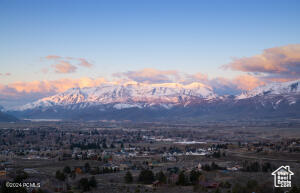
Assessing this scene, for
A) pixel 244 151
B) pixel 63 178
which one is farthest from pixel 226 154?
pixel 63 178

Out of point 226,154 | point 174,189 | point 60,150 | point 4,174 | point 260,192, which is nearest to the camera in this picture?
point 260,192

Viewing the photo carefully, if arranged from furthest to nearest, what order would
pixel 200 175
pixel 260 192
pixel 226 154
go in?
pixel 226 154 < pixel 200 175 < pixel 260 192

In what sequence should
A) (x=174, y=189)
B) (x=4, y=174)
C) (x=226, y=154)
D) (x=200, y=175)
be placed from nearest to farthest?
(x=174, y=189) < (x=200, y=175) < (x=4, y=174) < (x=226, y=154)

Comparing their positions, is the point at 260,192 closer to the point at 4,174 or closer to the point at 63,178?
the point at 63,178

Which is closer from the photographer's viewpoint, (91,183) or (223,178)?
(91,183)

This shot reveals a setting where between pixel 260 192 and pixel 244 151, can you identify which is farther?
pixel 244 151

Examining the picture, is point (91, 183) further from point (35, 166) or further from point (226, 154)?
point (226, 154)

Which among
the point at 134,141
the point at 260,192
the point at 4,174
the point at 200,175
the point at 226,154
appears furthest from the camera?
the point at 134,141

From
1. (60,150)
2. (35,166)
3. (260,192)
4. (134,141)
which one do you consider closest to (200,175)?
(260,192)
